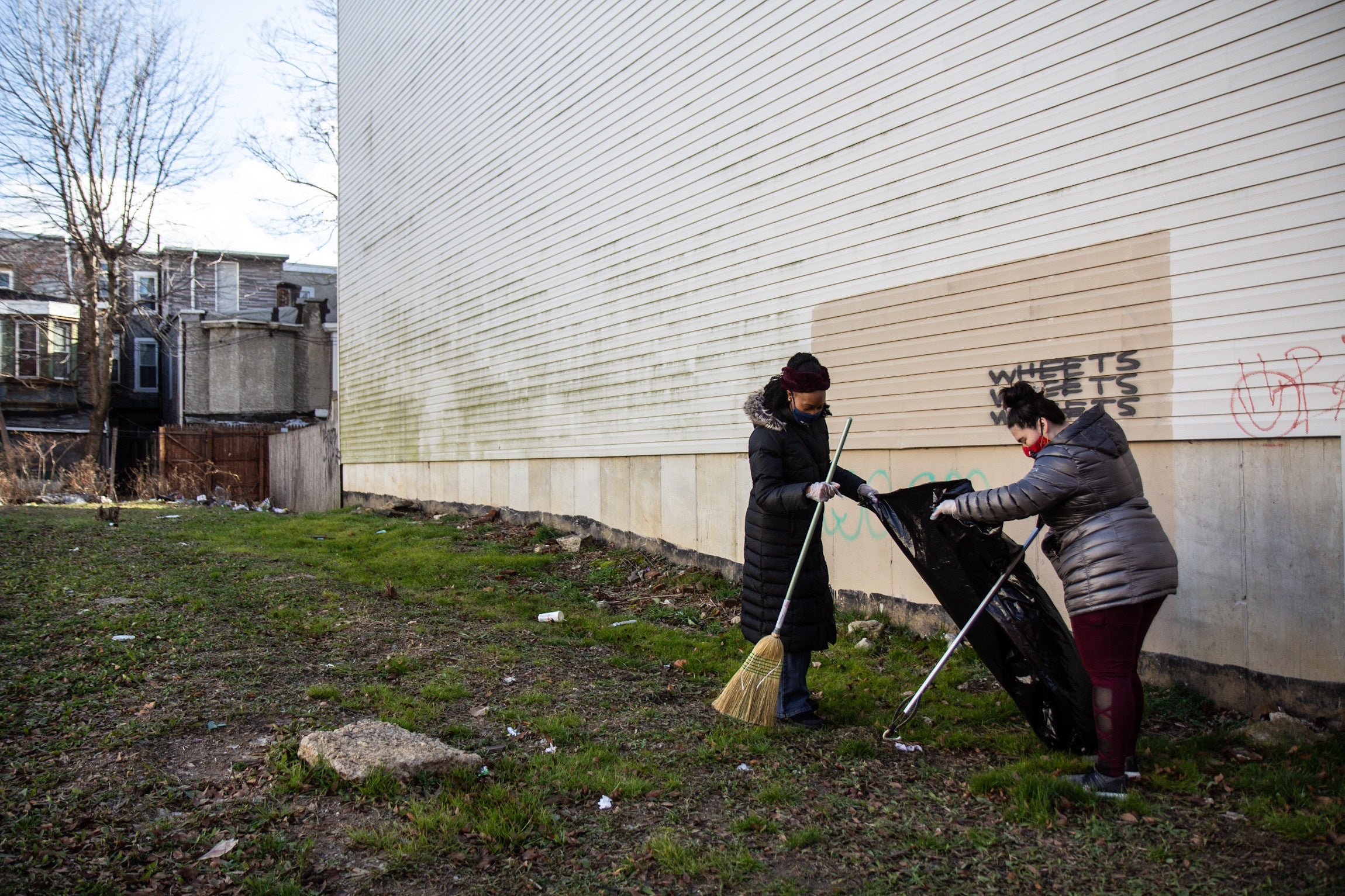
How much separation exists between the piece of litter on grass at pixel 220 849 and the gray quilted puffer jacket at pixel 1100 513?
11.1 ft

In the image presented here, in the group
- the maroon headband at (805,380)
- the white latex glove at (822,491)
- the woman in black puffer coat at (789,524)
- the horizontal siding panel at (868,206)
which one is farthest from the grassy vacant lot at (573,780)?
the horizontal siding panel at (868,206)

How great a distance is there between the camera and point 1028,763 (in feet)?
12.8

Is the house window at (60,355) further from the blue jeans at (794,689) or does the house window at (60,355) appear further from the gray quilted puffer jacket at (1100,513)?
the gray quilted puffer jacket at (1100,513)

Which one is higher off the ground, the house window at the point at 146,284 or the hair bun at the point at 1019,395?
the house window at the point at 146,284

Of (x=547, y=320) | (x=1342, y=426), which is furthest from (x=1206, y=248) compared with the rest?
(x=547, y=320)

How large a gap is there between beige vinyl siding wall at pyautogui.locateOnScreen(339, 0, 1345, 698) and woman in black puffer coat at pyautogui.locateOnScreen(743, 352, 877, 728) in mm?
2003

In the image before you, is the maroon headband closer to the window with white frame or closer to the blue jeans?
the blue jeans

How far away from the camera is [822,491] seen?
4008 millimetres

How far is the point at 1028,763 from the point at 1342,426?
2315 mm

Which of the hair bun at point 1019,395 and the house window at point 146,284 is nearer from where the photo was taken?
the hair bun at point 1019,395

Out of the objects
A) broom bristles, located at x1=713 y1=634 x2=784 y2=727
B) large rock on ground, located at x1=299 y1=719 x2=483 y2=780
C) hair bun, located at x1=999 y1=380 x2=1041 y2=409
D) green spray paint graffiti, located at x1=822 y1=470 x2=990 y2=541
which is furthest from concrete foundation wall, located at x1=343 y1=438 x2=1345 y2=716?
large rock on ground, located at x1=299 y1=719 x2=483 y2=780

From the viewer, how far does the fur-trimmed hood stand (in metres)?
4.38

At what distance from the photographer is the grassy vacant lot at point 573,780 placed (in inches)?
121

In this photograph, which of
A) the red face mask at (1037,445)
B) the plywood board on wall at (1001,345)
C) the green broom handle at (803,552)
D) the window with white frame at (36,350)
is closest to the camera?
the red face mask at (1037,445)
